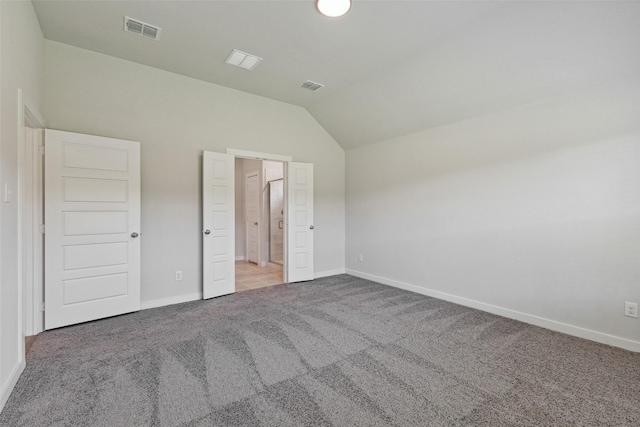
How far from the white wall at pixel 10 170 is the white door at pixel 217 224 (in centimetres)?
191

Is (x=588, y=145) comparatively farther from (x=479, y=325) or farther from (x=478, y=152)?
(x=479, y=325)

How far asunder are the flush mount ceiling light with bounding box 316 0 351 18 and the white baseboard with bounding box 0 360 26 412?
11.9 feet

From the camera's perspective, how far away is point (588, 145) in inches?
110

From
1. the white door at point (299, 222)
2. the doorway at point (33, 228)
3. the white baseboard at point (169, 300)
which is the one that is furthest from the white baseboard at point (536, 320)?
the doorway at point (33, 228)

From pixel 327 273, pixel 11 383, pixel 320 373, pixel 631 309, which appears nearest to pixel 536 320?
pixel 631 309

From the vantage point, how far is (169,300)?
379cm

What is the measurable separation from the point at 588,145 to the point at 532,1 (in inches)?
58.2

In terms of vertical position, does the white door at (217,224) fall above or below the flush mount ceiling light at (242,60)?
below

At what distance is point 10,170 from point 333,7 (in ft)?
9.09

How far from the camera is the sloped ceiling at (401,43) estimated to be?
8.05 feet

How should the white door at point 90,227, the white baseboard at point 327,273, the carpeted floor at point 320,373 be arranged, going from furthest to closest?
the white baseboard at point 327,273, the white door at point 90,227, the carpeted floor at point 320,373

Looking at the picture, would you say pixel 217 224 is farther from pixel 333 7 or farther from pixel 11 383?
pixel 333 7

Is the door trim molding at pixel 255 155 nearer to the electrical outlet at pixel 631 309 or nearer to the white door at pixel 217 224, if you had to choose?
the white door at pixel 217 224

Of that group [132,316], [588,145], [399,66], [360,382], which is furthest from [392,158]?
[132,316]
